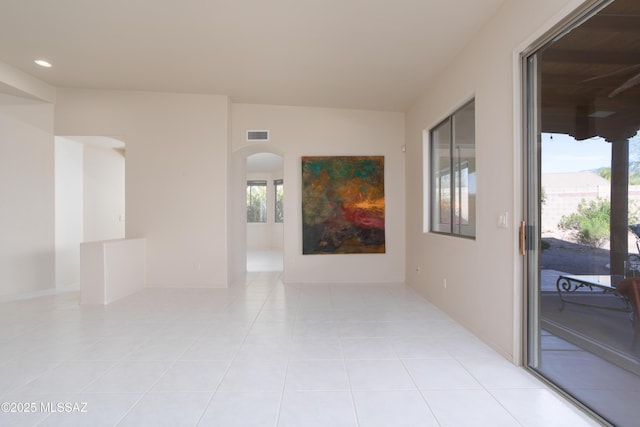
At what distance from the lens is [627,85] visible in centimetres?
181

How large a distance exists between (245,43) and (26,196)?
14.0 ft

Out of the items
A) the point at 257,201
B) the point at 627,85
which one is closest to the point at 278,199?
the point at 257,201

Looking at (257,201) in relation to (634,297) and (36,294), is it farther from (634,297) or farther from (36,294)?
(634,297)

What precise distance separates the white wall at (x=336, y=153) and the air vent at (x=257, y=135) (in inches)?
2.9

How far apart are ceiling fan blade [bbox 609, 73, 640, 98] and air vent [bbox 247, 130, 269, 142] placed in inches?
193

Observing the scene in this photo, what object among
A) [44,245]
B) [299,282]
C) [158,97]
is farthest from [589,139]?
[44,245]

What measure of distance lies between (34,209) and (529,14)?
675 cm

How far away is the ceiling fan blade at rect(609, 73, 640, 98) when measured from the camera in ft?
5.77

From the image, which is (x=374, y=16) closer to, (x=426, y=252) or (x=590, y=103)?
(x=590, y=103)

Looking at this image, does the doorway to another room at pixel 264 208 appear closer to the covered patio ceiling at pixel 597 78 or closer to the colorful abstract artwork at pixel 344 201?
the colorful abstract artwork at pixel 344 201

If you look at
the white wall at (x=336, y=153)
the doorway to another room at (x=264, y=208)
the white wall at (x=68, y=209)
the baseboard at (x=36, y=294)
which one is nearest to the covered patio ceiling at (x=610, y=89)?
the white wall at (x=336, y=153)

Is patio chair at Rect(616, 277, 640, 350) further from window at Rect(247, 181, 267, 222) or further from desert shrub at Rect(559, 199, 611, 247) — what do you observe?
window at Rect(247, 181, 267, 222)

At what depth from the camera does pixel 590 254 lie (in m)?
2.12

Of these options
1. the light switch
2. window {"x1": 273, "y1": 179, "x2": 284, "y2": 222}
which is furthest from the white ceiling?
window {"x1": 273, "y1": 179, "x2": 284, "y2": 222}
